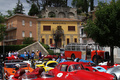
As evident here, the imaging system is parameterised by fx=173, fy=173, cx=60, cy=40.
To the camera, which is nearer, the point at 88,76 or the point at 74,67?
the point at 88,76

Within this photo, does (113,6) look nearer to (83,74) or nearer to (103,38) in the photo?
(103,38)

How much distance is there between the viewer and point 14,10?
218 ft

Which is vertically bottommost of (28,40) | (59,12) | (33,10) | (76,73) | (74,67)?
(76,73)

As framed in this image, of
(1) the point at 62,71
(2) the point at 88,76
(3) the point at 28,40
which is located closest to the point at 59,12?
(3) the point at 28,40

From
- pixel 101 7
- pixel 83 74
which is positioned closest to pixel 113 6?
pixel 101 7

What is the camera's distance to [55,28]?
51281mm

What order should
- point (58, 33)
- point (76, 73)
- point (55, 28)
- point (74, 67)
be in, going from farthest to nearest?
point (55, 28) → point (58, 33) → point (74, 67) → point (76, 73)

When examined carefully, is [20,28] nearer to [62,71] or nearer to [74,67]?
[62,71]

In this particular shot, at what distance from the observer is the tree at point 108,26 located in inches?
589

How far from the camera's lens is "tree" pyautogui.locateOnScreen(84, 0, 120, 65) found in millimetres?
14969

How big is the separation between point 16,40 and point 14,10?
22.7 meters

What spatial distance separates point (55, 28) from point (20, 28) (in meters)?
10.2

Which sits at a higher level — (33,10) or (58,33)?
(33,10)

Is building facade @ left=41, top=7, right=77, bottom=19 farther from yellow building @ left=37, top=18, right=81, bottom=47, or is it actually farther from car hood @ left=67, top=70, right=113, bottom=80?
car hood @ left=67, top=70, right=113, bottom=80
